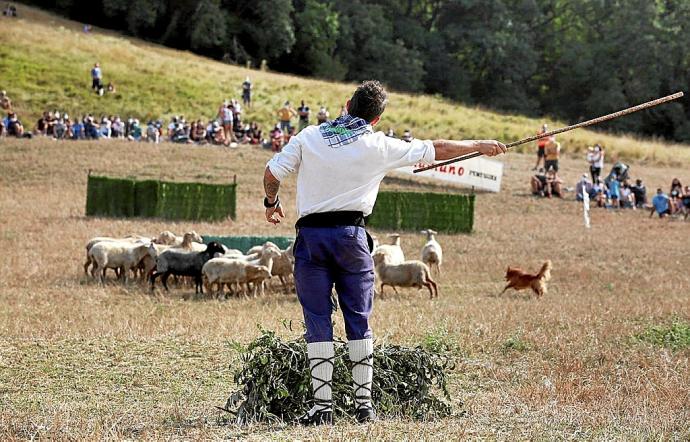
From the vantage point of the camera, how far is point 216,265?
16891 millimetres

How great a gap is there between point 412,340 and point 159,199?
58.7 feet

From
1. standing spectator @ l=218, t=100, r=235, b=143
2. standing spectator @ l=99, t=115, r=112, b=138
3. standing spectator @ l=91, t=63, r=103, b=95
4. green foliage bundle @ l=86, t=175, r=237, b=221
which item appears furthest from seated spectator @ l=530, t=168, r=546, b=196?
standing spectator @ l=91, t=63, r=103, b=95

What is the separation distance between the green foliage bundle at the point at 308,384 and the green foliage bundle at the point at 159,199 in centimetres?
2046

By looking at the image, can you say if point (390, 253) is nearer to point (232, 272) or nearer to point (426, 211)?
point (232, 272)

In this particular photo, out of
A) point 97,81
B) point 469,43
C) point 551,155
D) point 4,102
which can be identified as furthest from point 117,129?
point 469,43

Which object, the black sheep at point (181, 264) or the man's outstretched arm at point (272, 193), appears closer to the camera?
the man's outstretched arm at point (272, 193)

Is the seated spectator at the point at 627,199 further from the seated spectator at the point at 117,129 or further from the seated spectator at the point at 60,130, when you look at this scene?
the seated spectator at the point at 60,130

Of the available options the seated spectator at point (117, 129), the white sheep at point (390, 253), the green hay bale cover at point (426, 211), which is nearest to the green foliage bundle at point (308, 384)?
the white sheep at point (390, 253)

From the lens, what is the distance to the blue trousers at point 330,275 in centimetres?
673

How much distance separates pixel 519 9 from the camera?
87188mm

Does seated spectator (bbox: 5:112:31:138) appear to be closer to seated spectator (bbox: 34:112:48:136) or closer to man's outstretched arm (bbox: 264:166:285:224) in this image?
seated spectator (bbox: 34:112:48:136)

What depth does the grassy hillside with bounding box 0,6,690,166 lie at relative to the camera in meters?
49.5

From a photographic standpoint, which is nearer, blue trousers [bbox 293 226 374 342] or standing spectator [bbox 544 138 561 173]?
blue trousers [bbox 293 226 374 342]

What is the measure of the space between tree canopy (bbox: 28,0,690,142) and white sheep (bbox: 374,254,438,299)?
195 ft
